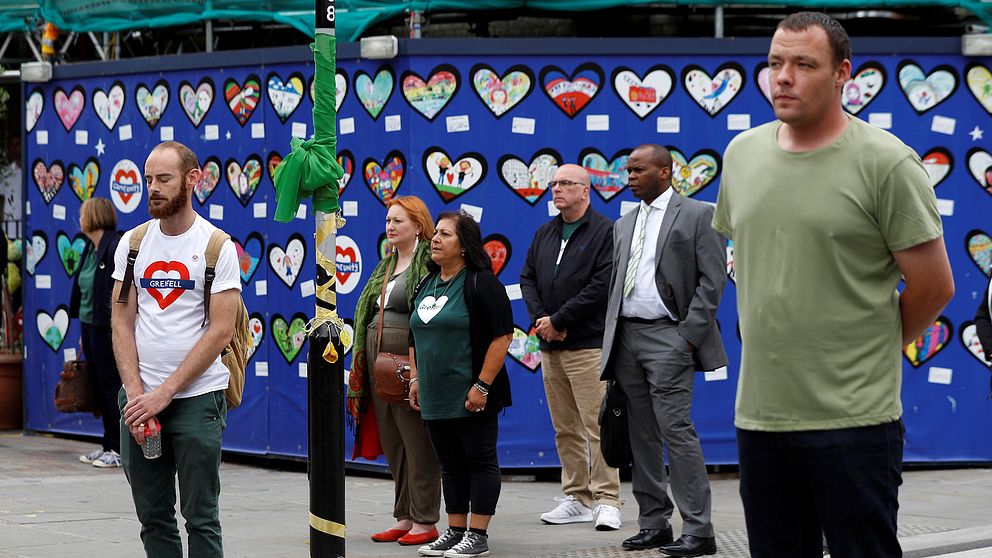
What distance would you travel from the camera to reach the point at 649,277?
25.8 ft

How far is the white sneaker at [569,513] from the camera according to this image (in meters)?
8.67

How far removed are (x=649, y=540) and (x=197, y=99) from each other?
18.5 feet

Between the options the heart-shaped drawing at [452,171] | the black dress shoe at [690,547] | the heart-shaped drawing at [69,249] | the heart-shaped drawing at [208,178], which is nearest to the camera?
the black dress shoe at [690,547]

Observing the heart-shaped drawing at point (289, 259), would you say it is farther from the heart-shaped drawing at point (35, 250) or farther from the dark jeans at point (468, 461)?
the dark jeans at point (468, 461)

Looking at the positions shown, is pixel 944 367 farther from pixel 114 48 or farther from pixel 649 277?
pixel 114 48

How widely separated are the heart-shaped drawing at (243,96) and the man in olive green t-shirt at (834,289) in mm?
7735

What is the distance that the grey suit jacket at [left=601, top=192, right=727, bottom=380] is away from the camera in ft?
25.1

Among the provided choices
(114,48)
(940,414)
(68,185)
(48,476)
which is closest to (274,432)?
(48,476)

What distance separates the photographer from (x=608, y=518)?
27.7ft

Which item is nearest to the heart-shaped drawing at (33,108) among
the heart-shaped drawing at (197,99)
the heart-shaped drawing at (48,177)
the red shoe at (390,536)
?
the heart-shaped drawing at (48,177)

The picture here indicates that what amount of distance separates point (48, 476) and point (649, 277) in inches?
205

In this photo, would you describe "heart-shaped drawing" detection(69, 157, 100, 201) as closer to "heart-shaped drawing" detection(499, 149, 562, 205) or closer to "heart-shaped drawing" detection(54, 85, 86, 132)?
"heart-shaped drawing" detection(54, 85, 86, 132)

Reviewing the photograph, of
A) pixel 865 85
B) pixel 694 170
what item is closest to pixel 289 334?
pixel 694 170

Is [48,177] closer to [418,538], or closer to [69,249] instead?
[69,249]
